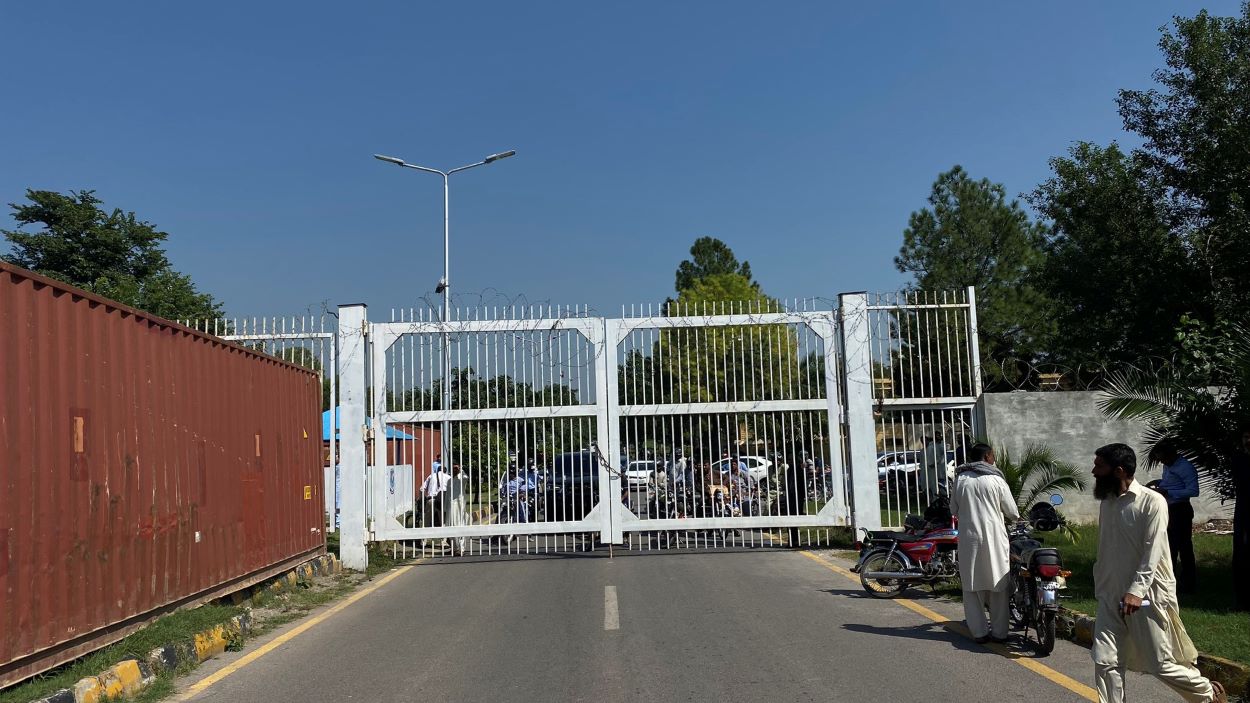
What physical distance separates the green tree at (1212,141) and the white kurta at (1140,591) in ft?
44.8

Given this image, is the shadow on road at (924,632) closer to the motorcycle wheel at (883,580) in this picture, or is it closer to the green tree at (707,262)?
the motorcycle wheel at (883,580)

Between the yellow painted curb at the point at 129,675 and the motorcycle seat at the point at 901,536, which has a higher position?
the motorcycle seat at the point at 901,536

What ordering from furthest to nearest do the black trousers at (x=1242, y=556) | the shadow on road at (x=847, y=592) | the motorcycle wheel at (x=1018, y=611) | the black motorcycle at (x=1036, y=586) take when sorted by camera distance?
the shadow on road at (x=847, y=592)
the black trousers at (x=1242, y=556)
the motorcycle wheel at (x=1018, y=611)
the black motorcycle at (x=1036, y=586)

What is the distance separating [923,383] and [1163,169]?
8.92 metres

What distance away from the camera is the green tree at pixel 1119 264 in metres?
19.2

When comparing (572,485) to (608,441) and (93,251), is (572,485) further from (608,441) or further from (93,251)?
(93,251)

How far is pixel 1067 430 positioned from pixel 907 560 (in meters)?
6.22

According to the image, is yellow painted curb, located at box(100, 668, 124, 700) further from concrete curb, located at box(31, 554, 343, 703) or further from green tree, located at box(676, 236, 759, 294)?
green tree, located at box(676, 236, 759, 294)

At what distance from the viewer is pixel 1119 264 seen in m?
20.2

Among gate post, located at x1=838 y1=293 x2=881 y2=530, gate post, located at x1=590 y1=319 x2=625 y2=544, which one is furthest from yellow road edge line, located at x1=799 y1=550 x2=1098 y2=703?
gate post, located at x1=590 y1=319 x2=625 y2=544

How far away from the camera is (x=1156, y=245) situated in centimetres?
1947

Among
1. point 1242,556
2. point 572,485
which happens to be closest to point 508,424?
point 572,485

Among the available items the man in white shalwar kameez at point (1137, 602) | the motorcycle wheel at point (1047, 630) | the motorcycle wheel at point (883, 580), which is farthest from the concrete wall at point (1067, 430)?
the man in white shalwar kameez at point (1137, 602)

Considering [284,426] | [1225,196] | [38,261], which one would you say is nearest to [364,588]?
[284,426]
